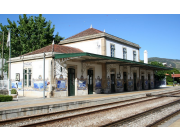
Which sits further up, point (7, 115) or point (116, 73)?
point (116, 73)

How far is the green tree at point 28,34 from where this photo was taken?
3167 cm

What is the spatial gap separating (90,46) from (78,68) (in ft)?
17.4

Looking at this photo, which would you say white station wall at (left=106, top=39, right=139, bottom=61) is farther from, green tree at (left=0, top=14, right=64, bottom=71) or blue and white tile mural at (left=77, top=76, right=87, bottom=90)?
green tree at (left=0, top=14, right=64, bottom=71)

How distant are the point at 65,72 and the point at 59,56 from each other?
187cm

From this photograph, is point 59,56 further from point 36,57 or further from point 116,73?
point 116,73

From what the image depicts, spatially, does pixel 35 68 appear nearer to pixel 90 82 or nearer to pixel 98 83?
pixel 90 82

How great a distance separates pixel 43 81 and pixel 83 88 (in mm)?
4470

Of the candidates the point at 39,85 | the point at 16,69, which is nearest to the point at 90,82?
the point at 39,85

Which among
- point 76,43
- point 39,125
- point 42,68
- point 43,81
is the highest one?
point 76,43

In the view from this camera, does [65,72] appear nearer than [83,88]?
Yes

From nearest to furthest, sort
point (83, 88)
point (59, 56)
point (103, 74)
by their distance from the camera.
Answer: point (59, 56), point (83, 88), point (103, 74)

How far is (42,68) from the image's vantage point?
1756 centimetres
